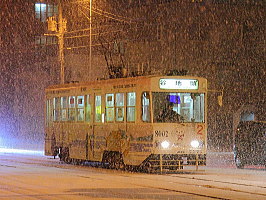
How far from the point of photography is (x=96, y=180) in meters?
19.1

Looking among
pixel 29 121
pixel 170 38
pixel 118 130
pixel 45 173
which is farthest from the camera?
pixel 29 121

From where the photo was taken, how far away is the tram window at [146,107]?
22094 millimetres

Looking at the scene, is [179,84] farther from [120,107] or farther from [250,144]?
[250,144]

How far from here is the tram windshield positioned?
72.5 ft

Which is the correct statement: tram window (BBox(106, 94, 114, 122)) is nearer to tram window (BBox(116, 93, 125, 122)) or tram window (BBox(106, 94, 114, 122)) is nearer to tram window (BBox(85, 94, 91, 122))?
tram window (BBox(116, 93, 125, 122))

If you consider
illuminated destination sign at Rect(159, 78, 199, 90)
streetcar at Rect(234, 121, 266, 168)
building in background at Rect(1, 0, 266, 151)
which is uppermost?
building in background at Rect(1, 0, 266, 151)

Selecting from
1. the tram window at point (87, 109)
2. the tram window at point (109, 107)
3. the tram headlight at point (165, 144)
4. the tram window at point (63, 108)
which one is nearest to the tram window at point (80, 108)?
the tram window at point (87, 109)

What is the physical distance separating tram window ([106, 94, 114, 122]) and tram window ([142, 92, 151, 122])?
2.13 m

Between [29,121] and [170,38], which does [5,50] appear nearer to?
[29,121]

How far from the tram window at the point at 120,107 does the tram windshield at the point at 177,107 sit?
1779 millimetres

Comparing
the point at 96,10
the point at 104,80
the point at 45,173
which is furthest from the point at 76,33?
the point at 45,173

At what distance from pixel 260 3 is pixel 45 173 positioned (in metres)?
26.4

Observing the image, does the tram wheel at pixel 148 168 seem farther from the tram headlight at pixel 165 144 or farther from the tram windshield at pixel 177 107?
the tram windshield at pixel 177 107

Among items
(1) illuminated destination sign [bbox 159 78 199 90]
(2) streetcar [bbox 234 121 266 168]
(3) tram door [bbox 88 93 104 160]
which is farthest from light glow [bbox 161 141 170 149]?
(2) streetcar [bbox 234 121 266 168]
